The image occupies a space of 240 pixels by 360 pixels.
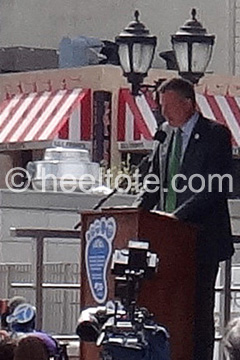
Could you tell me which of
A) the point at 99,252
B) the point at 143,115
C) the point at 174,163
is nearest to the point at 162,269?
the point at 99,252

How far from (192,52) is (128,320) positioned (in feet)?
20.2

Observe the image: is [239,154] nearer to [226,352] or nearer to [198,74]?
[198,74]

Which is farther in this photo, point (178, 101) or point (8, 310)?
point (8, 310)

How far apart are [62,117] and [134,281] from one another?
46.6 feet

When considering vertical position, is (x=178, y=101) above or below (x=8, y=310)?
above

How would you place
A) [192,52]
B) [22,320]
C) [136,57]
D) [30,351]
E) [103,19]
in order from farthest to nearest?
[103,19], [136,57], [192,52], [22,320], [30,351]

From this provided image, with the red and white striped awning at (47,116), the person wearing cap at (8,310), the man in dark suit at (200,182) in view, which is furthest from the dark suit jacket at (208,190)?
the red and white striped awning at (47,116)

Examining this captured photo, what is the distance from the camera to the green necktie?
21.1 ft

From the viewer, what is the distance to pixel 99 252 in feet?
20.7

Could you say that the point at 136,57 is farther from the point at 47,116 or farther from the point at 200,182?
the point at 47,116

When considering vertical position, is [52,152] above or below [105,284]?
above

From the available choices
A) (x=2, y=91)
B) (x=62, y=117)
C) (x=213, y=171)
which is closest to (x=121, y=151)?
(x=62, y=117)

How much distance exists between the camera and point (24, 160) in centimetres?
2059

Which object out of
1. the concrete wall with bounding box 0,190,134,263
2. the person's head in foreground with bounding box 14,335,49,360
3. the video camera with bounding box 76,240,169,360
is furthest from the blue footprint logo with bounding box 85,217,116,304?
the concrete wall with bounding box 0,190,134,263
